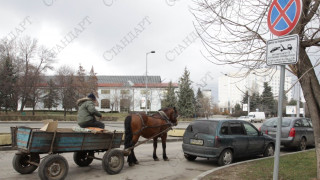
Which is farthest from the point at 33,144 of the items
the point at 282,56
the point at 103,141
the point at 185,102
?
the point at 185,102

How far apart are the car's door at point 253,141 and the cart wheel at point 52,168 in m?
6.78

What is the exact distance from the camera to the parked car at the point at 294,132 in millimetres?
13430

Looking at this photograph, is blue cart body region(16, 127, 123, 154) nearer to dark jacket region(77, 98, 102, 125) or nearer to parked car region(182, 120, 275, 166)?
dark jacket region(77, 98, 102, 125)

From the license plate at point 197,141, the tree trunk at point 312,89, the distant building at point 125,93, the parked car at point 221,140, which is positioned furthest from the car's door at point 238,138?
the distant building at point 125,93

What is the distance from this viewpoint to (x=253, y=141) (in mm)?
10680

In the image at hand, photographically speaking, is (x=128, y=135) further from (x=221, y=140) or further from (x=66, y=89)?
(x=66, y=89)

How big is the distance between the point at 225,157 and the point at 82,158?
478 cm

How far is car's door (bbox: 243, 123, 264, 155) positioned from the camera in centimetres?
1059

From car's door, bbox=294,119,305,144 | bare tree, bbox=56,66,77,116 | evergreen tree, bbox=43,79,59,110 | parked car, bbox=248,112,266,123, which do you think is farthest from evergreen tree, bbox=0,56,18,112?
car's door, bbox=294,119,305,144

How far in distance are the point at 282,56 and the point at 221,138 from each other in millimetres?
5667

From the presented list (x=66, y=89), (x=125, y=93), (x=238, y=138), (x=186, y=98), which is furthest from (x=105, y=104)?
(x=238, y=138)

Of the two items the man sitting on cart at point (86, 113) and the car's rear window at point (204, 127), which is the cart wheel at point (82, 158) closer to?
the man sitting on cart at point (86, 113)

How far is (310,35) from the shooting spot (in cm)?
666

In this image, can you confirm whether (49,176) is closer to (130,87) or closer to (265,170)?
(265,170)
